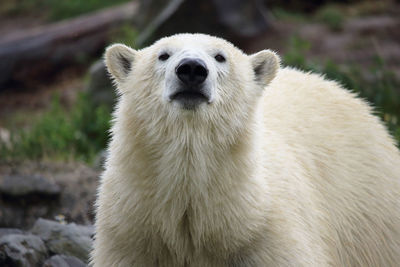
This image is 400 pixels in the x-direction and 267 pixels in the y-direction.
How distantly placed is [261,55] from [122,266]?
155 cm

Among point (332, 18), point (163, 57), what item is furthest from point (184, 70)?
point (332, 18)

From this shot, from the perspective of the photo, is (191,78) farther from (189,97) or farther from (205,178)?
(205,178)

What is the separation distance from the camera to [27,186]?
5527mm

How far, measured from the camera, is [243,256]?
11.3 feet

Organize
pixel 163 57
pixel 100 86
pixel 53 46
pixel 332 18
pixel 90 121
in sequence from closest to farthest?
pixel 163 57, pixel 90 121, pixel 100 86, pixel 332 18, pixel 53 46

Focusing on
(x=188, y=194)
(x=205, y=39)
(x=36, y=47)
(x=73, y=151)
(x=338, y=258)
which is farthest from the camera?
(x=36, y=47)

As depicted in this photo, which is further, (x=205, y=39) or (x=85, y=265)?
(x=85, y=265)

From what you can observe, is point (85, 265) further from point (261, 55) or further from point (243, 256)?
point (261, 55)

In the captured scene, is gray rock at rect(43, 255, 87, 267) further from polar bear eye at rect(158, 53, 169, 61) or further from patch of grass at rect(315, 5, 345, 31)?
patch of grass at rect(315, 5, 345, 31)

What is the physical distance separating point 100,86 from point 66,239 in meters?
4.98

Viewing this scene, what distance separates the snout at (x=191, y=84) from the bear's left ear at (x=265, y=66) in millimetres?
644

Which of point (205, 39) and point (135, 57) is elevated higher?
point (205, 39)

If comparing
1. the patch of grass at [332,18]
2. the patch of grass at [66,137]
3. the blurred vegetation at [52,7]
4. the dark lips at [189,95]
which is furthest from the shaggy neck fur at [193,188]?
the blurred vegetation at [52,7]

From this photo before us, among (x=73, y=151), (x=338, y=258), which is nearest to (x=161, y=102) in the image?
(x=338, y=258)
